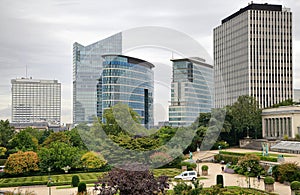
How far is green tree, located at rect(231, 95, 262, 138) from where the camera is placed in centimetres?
5175

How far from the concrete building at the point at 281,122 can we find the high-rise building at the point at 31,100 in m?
148

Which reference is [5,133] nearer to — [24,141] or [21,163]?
[24,141]

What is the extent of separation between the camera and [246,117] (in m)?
51.9

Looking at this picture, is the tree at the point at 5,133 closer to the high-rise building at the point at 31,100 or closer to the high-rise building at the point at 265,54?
the high-rise building at the point at 265,54

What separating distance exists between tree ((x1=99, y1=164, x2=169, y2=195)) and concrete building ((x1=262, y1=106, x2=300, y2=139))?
36139mm

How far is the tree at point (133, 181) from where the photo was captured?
582 inches

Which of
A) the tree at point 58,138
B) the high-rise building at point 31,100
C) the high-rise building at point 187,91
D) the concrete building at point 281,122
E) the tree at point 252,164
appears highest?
the high-rise building at point 31,100

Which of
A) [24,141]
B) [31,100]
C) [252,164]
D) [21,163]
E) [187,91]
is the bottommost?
[21,163]

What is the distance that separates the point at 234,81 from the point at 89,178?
61571 millimetres

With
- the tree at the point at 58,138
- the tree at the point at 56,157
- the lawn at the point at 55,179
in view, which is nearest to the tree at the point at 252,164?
the lawn at the point at 55,179

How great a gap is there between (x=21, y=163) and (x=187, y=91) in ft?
64.5

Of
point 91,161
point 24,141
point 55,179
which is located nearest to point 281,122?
point 91,161

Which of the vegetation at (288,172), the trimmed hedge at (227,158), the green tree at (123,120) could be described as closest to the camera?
the green tree at (123,120)

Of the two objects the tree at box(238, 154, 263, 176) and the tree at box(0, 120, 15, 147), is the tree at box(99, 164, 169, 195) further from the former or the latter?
the tree at box(0, 120, 15, 147)
